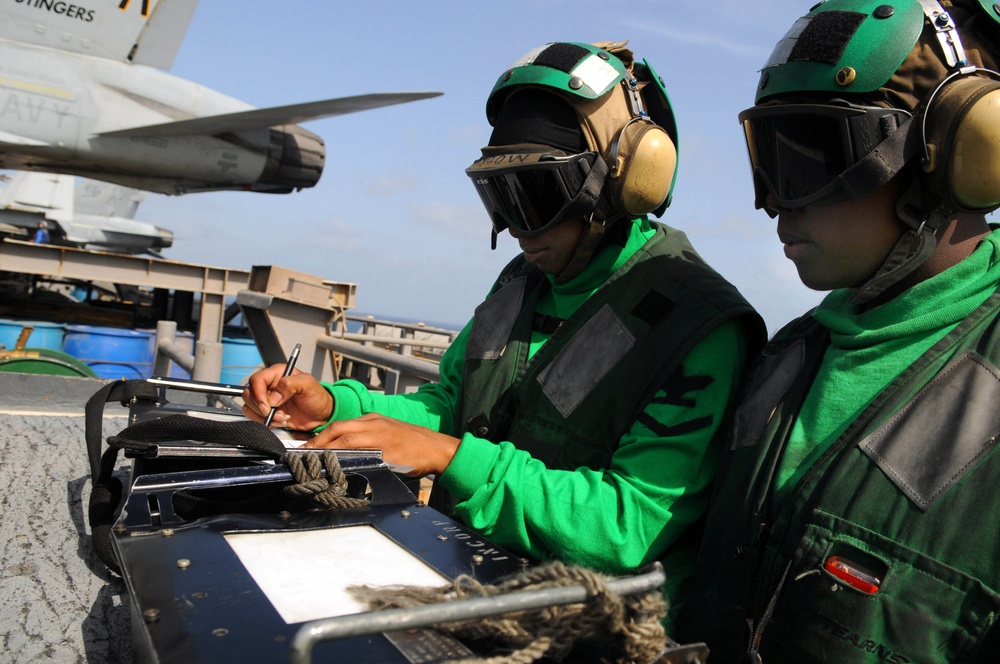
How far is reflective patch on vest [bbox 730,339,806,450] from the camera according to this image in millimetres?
1575

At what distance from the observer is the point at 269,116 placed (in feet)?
49.0

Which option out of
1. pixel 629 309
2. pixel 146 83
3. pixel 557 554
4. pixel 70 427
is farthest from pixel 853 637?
pixel 146 83

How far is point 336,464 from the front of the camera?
127 centimetres

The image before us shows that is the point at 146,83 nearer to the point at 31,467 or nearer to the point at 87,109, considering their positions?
the point at 87,109

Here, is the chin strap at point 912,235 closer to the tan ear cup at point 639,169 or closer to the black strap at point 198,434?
the tan ear cup at point 639,169

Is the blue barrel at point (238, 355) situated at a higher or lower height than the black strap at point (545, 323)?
lower

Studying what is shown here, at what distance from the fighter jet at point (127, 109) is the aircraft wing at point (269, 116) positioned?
0.9 inches

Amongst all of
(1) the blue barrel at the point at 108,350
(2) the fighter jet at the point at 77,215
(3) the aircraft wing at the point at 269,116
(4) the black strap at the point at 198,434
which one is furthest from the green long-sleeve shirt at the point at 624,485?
(2) the fighter jet at the point at 77,215

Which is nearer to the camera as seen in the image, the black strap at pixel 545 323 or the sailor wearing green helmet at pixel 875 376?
the sailor wearing green helmet at pixel 875 376

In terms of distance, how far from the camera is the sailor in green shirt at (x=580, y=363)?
5.21ft

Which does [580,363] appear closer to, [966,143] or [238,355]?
[966,143]

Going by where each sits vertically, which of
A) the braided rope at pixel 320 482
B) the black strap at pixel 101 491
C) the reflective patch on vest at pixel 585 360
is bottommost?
the black strap at pixel 101 491

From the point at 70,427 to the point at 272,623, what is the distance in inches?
78.0

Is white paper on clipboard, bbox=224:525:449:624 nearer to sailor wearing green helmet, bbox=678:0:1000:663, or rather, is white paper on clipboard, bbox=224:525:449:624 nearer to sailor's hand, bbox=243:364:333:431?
sailor wearing green helmet, bbox=678:0:1000:663
